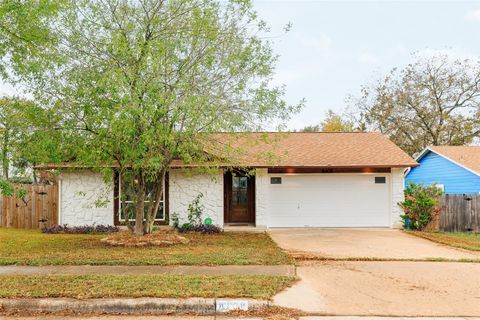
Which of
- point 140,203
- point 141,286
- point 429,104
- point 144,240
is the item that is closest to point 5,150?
point 140,203

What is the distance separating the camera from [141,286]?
6785 millimetres

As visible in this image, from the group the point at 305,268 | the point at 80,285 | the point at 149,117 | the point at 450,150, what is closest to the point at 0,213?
the point at 149,117

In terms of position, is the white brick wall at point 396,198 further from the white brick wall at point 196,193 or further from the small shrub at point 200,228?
the small shrub at point 200,228

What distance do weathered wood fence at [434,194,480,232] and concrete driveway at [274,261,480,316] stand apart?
674cm

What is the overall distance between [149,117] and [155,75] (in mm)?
1073

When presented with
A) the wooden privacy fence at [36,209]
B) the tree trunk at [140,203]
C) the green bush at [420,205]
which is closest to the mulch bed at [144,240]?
the tree trunk at [140,203]

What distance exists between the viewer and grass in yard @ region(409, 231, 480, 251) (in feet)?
39.0

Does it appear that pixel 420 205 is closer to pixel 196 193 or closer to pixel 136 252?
pixel 196 193

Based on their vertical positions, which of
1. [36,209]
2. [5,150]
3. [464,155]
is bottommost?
[36,209]

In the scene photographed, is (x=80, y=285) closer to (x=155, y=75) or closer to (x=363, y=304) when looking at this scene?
(x=363, y=304)

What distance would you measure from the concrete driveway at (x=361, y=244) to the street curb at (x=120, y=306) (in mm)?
4685

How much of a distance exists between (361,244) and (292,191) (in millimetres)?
4555

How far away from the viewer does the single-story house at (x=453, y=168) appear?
63.6ft

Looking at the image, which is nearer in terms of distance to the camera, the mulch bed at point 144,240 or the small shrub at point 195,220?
the mulch bed at point 144,240
